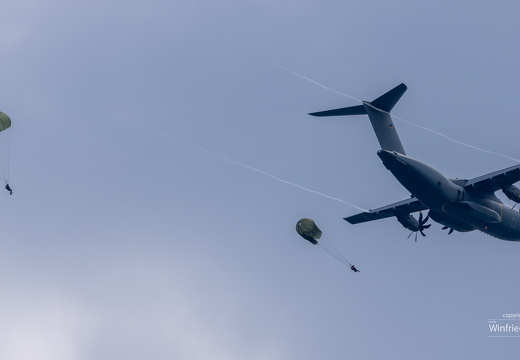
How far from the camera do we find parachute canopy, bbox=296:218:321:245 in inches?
1780

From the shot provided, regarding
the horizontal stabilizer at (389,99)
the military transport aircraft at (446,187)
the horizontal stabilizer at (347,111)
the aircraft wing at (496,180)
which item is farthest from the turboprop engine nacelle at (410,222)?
the horizontal stabilizer at (347,111)

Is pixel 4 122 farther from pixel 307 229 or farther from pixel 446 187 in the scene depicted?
pixel 446 187

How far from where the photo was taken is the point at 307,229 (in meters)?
45.2

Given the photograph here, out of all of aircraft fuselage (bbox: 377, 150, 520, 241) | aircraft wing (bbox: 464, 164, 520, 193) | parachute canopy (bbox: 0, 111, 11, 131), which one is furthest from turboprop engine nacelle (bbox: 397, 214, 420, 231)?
parachute canopy (bbox: 0, 111, 11, 131)

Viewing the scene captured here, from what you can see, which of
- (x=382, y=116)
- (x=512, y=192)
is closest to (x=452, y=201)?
(x=512, y=192)

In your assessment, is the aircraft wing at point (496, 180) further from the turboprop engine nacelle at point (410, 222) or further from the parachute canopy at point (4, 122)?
the parachute canopy at point (4, 122)

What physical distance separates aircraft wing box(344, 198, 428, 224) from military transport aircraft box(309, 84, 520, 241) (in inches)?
64.4

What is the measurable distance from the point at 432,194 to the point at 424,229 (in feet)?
15.9

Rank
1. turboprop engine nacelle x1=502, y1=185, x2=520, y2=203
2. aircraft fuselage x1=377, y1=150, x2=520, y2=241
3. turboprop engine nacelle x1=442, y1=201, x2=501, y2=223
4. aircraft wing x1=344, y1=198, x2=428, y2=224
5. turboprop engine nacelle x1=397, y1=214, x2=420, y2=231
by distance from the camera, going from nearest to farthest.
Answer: aircraft fuselage x1=377, y1=150, x2=520, y2=241 → turboprop engine nacelle x1=442, y1=201, x2=501, y2=223 → turboprop engine nacelle x1=502, y1=185, x2=520, y2=203 → turboprop engine nacelle x1=397, y1=214, x2=420, y2=231 → aircraft wing x1=344, y1=198, x2=428, y2=224

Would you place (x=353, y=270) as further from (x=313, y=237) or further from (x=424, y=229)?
(x=424, y=229)

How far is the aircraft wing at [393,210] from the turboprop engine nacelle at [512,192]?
15.5 ft

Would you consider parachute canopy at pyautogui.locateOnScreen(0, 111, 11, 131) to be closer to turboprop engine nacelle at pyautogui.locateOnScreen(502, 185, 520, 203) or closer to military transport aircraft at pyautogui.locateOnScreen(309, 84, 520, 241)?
military transport aircraft at pyautogui.locateOnScreen(309, 84, 520, 241)

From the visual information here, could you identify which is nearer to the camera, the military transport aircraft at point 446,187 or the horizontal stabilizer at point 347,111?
the military transport aircraft at point 446,187

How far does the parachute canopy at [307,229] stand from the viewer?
4522cm
